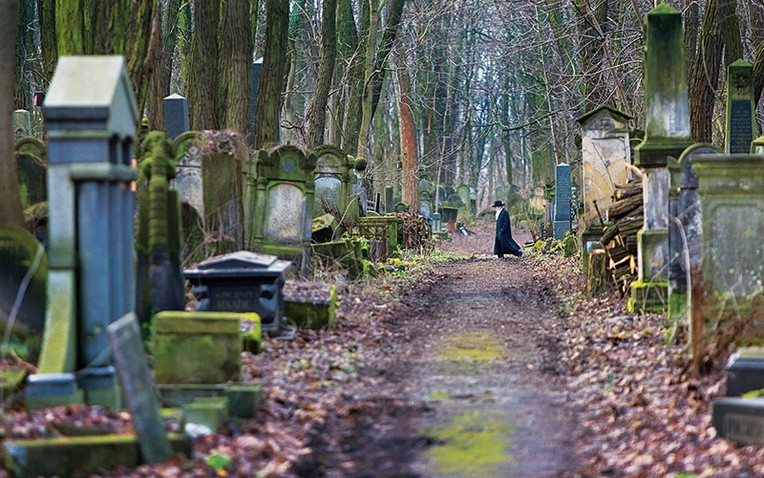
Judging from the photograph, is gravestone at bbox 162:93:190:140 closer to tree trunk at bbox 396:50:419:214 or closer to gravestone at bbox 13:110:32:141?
gravestone at bbox 13:110:32:141

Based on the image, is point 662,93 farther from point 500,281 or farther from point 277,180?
point 500,281

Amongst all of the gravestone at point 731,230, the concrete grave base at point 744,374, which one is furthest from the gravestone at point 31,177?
the concrete grave base at point 744,374

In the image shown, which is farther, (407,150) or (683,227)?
(407,150)

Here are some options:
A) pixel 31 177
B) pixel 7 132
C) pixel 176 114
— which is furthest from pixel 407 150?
pixel 7 132

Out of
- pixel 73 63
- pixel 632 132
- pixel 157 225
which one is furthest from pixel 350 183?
pixel 73 63

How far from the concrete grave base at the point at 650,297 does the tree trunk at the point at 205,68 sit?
27.2 ft

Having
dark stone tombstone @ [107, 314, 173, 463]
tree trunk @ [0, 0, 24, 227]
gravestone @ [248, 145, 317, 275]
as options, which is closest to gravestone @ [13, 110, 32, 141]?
gravestone @ [248, 145, 317, 275]

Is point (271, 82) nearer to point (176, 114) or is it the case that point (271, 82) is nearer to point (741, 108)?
point (176, 114)

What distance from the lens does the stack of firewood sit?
14664 millimetres

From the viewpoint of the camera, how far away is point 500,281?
21.3m

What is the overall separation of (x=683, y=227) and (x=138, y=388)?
24.6 feet

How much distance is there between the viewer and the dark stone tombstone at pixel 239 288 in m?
11.4

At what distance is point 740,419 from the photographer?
6.75 meters

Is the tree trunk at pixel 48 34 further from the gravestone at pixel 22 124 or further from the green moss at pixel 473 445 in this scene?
the green moss at pixel 473 445
